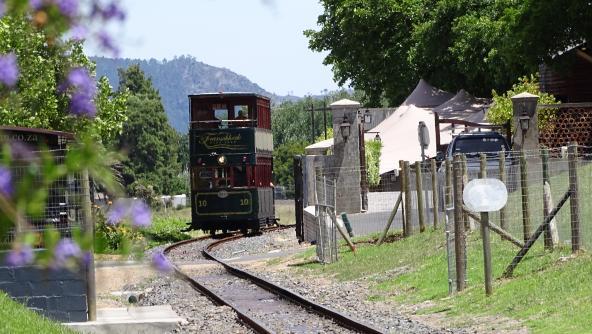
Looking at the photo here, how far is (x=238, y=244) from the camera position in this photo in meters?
38.5

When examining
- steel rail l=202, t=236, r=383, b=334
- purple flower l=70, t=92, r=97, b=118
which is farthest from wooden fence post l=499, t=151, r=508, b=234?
purple flower l=70, t=92, r=97, b=118

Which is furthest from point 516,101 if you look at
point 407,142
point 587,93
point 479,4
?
point 479,4

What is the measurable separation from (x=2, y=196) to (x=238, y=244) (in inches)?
1423

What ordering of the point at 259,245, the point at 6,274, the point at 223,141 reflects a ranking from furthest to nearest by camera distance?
the point at 223,141
the point at 259,245
the point at 6,274

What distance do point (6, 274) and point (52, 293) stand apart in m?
0.63

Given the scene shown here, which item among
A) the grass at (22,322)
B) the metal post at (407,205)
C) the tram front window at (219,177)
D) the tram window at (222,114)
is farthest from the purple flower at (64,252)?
the tram front window at (219,177)

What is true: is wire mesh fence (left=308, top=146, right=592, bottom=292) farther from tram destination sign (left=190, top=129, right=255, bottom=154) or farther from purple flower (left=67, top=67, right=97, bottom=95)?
tram destination sign (left=190, top=129, right=255, bottom=154)

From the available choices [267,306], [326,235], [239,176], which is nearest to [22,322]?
[267,306]

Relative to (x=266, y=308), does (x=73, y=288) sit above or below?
above

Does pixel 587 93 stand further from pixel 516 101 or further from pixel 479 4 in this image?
pixel 516 101

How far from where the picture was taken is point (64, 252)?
8.79ft

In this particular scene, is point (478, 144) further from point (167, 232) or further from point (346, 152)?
point (167, 232)

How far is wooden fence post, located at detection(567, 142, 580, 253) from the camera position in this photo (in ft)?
51.2

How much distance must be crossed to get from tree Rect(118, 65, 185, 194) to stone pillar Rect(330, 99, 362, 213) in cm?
6706
